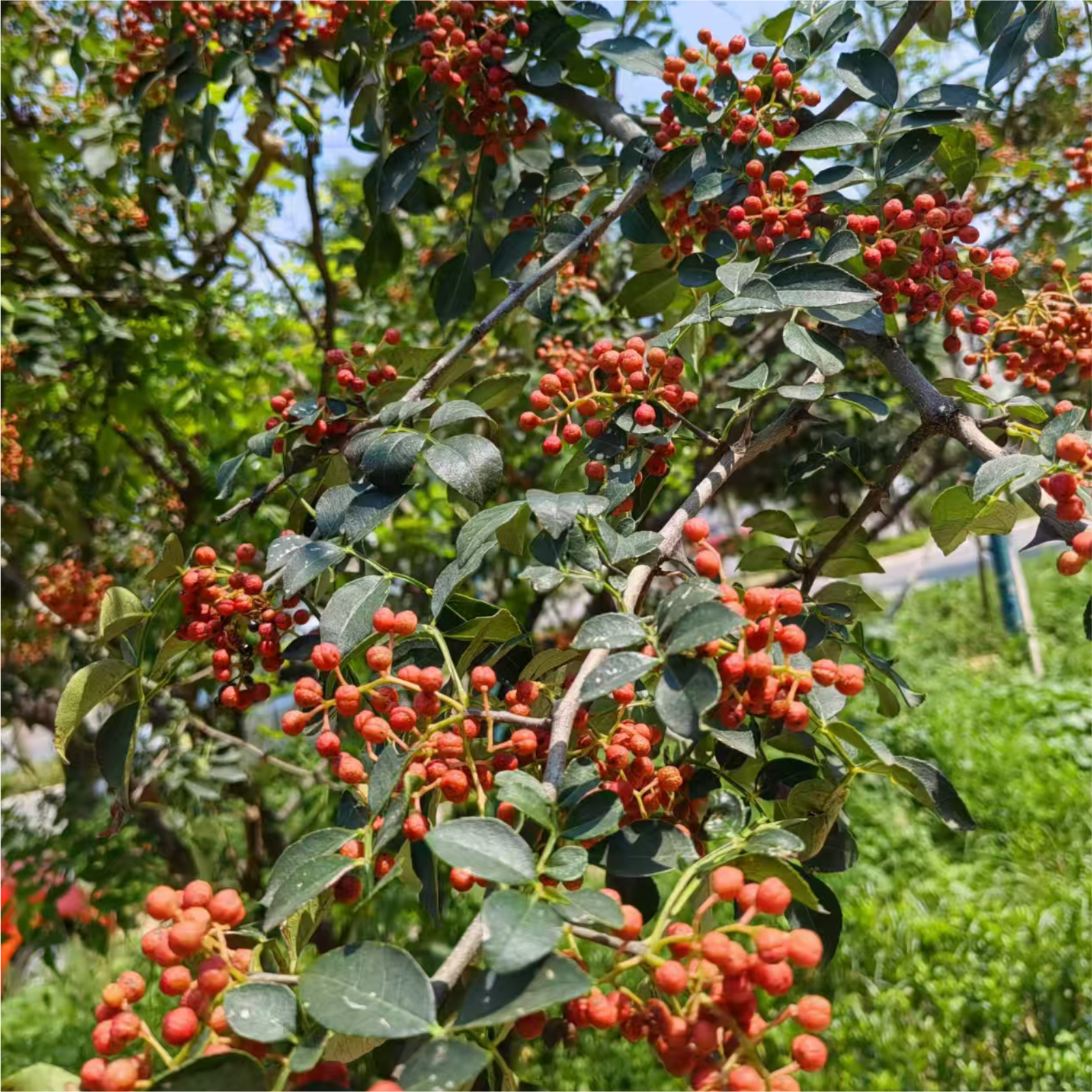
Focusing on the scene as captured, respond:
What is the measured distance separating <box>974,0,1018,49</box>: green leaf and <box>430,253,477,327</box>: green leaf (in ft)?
2.60

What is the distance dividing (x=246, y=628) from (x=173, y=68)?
1287mm

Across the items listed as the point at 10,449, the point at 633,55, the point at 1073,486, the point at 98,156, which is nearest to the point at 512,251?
the point at 633,55

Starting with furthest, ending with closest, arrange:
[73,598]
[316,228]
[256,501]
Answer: [73,598] → [316,228] → [256,501]

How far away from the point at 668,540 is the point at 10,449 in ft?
6.74

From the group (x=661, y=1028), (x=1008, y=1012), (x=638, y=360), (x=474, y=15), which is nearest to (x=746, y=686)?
(x=661, y=1028)

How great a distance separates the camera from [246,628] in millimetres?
1046

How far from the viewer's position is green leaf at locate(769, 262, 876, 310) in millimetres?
874

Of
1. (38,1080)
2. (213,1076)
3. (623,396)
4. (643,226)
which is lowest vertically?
(38,1080)

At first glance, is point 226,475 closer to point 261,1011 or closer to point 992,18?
point 261,1011

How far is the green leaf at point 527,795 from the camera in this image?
1.86 ft

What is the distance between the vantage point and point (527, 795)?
576 millimetres

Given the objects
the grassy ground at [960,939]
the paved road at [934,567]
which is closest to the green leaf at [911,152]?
the grassy ground at [960,939]

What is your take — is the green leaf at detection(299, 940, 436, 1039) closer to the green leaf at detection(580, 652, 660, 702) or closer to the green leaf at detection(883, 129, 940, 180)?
the green leaf at detection(580, 652, 660, 702)

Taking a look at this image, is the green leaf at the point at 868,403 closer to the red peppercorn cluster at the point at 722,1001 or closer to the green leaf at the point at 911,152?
the green leaf at the point at 911,152
